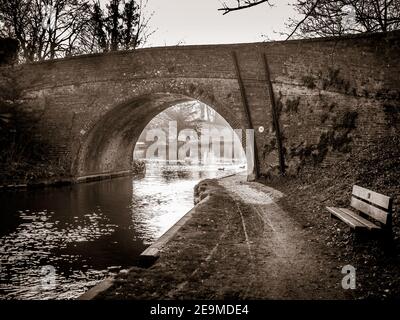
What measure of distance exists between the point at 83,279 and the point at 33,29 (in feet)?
79.7

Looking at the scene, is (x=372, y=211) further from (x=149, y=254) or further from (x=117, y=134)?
(x=117, y=134)

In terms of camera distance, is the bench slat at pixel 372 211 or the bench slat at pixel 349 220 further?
the bench slat at pixel 349 220

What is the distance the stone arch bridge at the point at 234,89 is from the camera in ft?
36.3

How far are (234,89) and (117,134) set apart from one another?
7.19 metres

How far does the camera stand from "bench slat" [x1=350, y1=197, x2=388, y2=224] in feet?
14.2

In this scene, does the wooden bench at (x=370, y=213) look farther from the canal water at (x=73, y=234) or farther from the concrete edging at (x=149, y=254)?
the canal water at (x=73, y=234)

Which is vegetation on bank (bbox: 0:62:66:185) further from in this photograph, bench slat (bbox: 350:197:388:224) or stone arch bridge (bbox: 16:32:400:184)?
bench slat (bbox: 350:197:388:224)

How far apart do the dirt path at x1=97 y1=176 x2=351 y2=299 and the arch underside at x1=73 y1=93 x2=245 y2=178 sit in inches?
286

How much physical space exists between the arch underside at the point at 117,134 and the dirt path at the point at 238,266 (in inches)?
286

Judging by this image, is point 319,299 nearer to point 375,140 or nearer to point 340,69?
point 375,140

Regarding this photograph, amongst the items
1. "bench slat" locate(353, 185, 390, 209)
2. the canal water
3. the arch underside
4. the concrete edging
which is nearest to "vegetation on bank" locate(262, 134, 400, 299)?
"bench slat" locate(353, 185, 390, 209)

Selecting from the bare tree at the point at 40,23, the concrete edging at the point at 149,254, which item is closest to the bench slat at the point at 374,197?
the concrete edging at the point at 149,254

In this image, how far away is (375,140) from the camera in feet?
35.2

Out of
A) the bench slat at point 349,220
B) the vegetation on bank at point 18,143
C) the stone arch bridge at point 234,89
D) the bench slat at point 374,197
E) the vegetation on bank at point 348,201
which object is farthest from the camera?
the vegetation on bank at point 18,143
